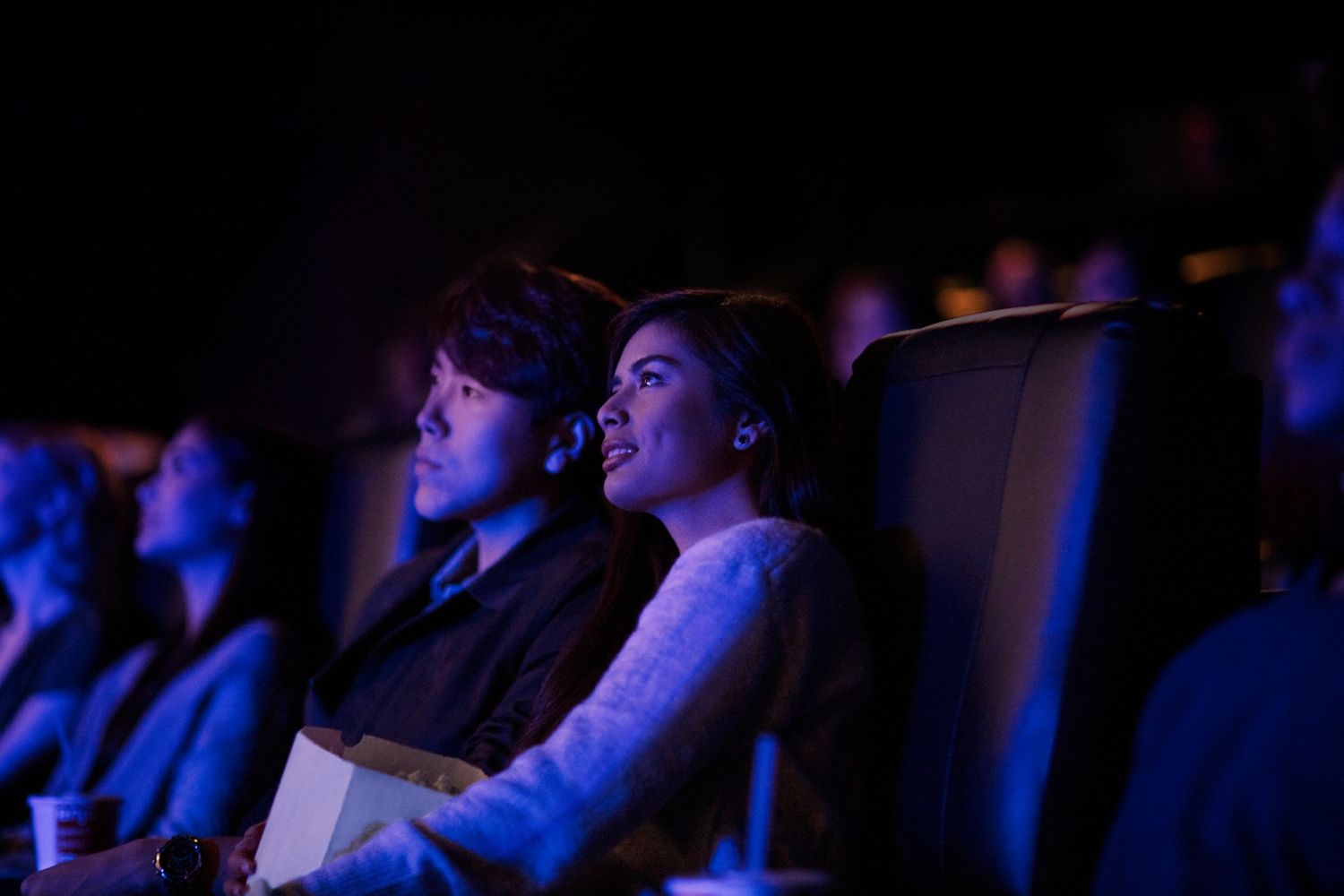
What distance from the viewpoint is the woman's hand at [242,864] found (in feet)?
4.74

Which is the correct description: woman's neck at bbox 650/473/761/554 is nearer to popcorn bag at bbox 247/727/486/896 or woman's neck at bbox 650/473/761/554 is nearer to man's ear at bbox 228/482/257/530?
popcorn bag at bbox 247/727/486/896

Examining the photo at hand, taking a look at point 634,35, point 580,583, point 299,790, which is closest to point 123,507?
point 580,583

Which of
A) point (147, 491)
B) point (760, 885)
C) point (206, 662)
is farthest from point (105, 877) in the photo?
point (147, 491)

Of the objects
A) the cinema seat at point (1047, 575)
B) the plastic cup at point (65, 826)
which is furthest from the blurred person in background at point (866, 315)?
the plastic cup at point (65, 826)

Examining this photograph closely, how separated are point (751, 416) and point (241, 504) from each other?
144 centimetres

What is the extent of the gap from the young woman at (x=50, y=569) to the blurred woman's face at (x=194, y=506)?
0.41m

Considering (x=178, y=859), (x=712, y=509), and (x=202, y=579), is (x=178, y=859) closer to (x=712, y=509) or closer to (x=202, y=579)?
(x=712, y=509)

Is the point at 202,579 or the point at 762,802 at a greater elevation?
the point at 762,802

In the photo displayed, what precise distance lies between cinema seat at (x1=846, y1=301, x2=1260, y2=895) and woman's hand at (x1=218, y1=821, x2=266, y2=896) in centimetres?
68

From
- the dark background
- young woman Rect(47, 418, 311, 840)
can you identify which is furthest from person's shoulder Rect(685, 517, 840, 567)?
the dark background

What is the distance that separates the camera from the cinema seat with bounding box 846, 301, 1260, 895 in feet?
4.04

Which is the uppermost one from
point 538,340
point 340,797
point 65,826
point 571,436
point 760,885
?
point 538,340

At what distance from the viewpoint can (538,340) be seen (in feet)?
6.44

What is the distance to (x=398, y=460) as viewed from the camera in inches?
95.4
